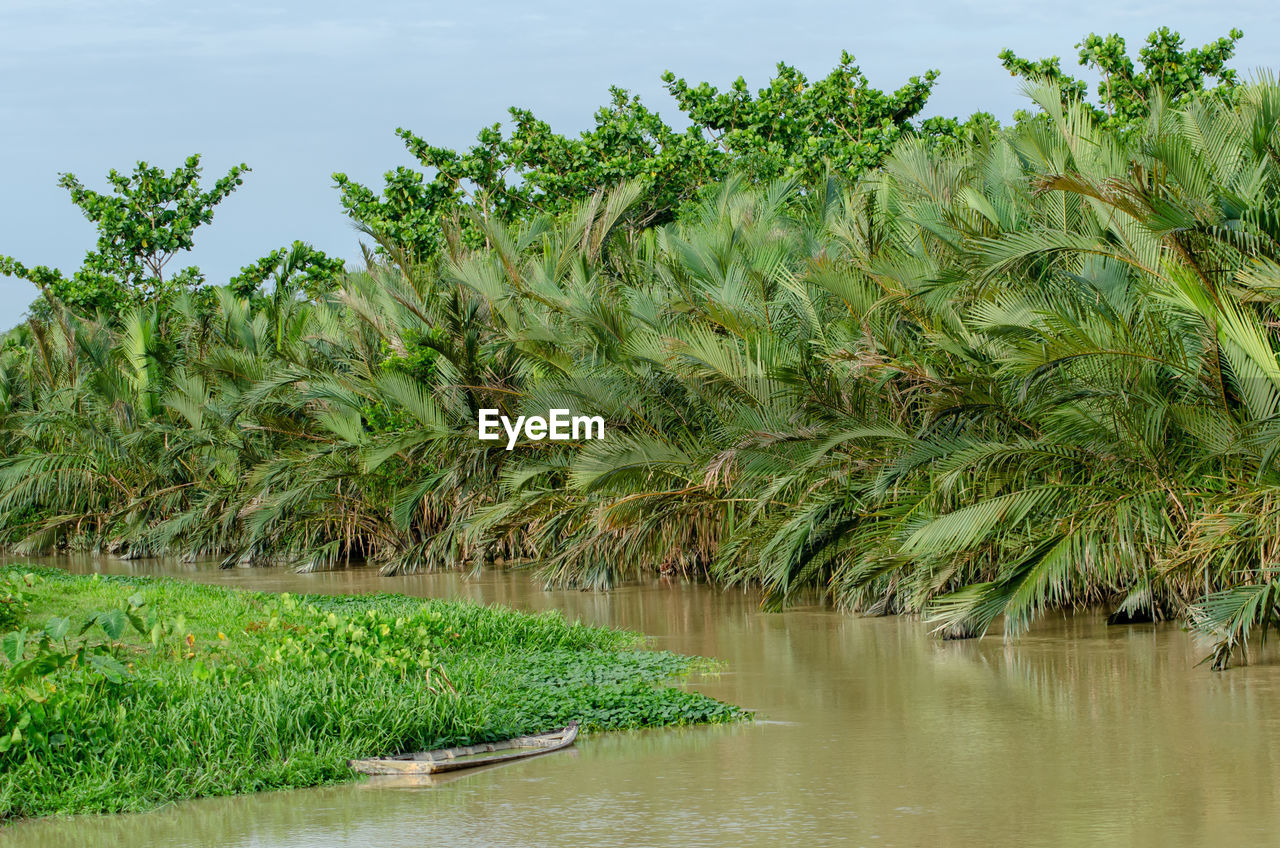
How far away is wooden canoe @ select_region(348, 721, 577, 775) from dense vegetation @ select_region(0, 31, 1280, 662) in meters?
3.77

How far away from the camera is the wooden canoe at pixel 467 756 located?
5957 millimetres

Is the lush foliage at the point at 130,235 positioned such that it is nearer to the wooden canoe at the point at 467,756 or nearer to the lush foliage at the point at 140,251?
the lush foliage at the point at 140,251

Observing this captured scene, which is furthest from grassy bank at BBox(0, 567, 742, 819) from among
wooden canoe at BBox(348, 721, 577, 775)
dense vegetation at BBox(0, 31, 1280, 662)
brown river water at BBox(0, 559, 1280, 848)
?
dense vegetation at BBox(0, 31, 1280, 662)

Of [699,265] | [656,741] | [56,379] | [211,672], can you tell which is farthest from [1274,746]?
[56,379]

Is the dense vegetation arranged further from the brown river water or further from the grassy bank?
the grassy bank

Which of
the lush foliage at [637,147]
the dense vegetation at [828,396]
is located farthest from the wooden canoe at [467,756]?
the lush foliage at [637,147]

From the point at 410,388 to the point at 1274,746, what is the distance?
11579 millimetres

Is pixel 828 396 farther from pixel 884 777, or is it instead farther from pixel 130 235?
pixel 130 235

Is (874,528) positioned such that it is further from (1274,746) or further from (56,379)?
(56,379)

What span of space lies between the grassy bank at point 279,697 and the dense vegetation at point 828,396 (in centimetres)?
266

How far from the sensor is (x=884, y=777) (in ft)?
19.0

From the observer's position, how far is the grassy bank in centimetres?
570

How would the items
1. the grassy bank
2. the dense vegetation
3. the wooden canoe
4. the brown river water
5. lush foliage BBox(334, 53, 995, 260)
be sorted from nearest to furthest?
the brown river water
the grassy bank
the wooden canoe
the dense vegetation
lush foliage BBox(334, 53, 995, 260)

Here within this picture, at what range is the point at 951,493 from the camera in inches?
405
